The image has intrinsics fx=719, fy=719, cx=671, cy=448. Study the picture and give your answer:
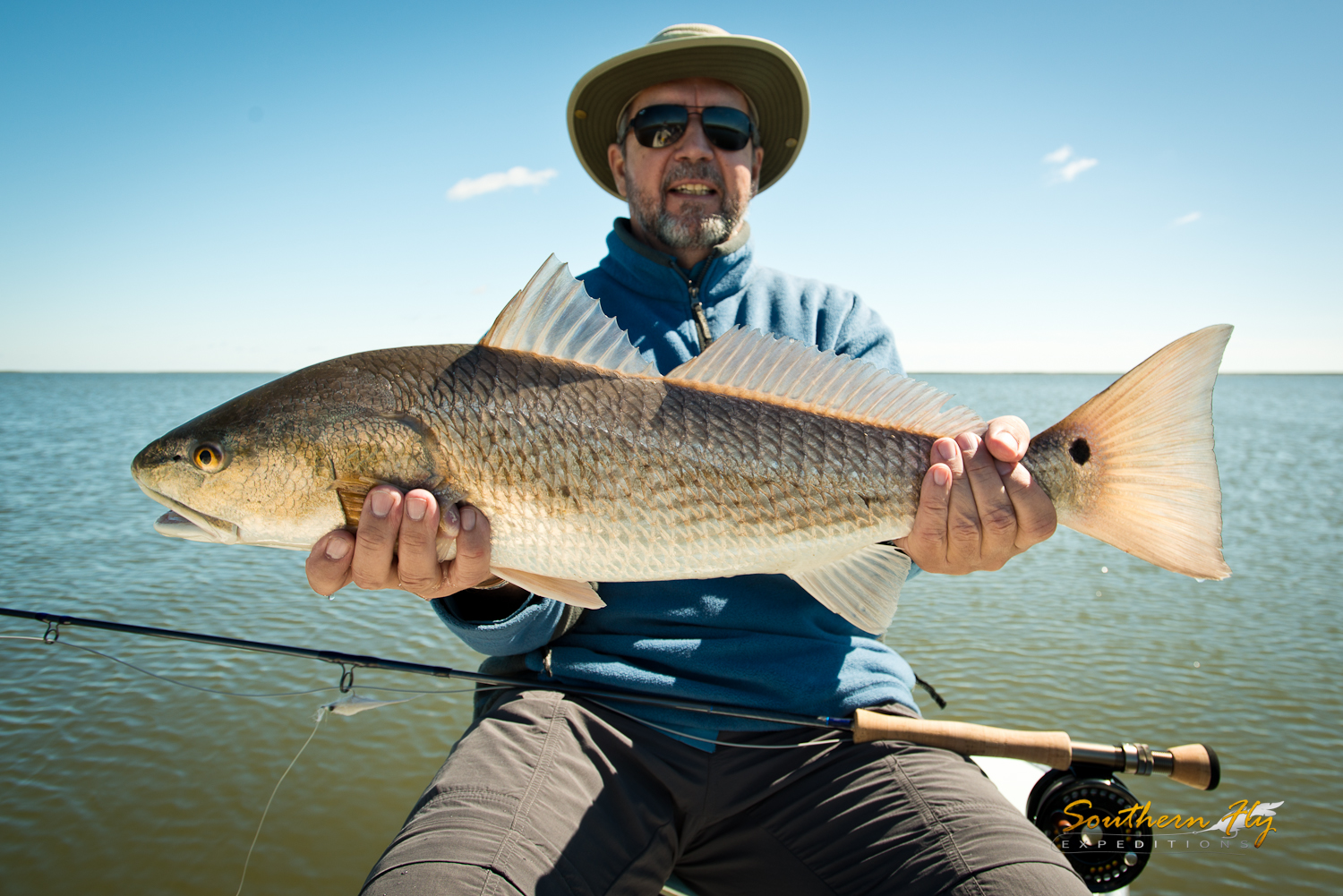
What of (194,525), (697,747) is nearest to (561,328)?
(194,525)

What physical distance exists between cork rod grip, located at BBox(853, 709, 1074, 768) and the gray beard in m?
2.54

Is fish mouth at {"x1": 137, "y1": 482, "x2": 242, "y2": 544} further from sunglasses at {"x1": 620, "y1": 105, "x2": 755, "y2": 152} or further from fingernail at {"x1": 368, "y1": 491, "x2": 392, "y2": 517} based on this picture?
sunglasses at {"x1": 620, "y1": 105, "x2": 755, "y2": 152}

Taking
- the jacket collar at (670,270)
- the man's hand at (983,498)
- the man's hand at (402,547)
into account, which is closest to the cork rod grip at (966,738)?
the man's hand at (983,498)

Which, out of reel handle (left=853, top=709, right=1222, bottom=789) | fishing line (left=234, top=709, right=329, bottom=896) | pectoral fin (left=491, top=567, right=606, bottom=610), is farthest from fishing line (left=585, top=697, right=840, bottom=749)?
fishing line (left=234, top=709, right=329, bottom=896)

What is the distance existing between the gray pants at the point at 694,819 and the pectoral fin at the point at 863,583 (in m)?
0.61

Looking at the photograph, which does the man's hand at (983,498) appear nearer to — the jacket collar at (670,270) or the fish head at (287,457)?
the fish head at (287,457)

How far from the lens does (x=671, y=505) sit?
236 centimetres

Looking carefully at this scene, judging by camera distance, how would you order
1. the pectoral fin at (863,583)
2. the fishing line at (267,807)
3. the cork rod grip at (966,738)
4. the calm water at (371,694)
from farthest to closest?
the calm water at (371,694), the fishing line at (267,807), the cork rod grip at (966,738), the pectoral fin at (863,583)

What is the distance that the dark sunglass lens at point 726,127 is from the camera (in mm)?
3949

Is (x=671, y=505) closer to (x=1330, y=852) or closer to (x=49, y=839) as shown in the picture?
(x=49, y=839)

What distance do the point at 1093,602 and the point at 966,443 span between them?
915 cm

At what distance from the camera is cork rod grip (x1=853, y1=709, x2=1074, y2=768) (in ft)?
9.24

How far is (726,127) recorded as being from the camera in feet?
12.9

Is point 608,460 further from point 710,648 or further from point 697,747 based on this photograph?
point 697,747
